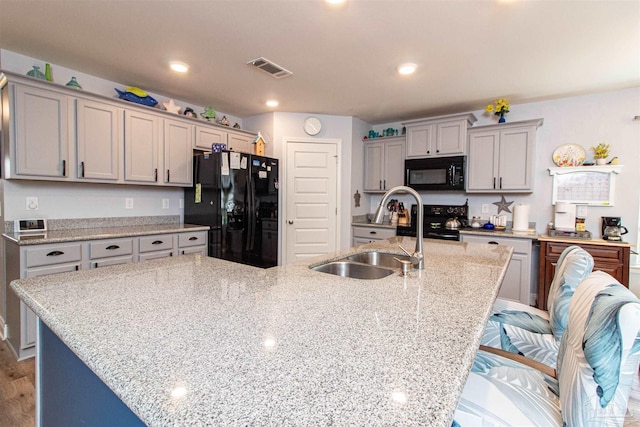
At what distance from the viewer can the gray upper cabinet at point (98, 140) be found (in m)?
2.62

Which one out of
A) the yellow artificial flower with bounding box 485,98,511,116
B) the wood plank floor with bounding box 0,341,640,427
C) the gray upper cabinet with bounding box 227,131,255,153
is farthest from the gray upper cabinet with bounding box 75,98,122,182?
the yellow artificial flower with bounding box 485,98,511,116

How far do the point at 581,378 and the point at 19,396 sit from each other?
9.43 ft

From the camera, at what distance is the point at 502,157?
11.6 ft

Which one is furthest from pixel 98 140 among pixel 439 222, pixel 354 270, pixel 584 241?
pixel 584 241

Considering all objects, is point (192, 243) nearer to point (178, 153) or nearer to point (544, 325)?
point (178, 153)

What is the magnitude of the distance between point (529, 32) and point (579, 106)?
189 cm

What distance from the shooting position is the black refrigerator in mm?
3188

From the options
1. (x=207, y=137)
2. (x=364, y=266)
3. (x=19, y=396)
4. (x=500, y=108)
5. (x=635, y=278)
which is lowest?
(x=19, y=396)

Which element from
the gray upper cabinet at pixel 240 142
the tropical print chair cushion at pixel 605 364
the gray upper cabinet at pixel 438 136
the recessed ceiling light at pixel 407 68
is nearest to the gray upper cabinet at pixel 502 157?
the gray upper cabinet at pixel 438 136

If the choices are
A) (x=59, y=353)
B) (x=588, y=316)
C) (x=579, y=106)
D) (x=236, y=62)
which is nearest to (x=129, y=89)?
(x=236, y=62)

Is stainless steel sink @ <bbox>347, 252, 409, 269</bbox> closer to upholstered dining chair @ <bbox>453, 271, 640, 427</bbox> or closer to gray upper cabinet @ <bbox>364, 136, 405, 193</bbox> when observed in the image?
upholstered dining chair @ <bbox>453, 271, 640, 427</bbox>

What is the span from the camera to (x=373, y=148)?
450 centimetres

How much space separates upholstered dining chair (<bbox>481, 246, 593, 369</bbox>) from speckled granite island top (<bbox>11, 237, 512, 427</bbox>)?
1.25ft

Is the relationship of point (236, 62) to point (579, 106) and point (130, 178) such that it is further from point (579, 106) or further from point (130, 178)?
point (579, 106)
